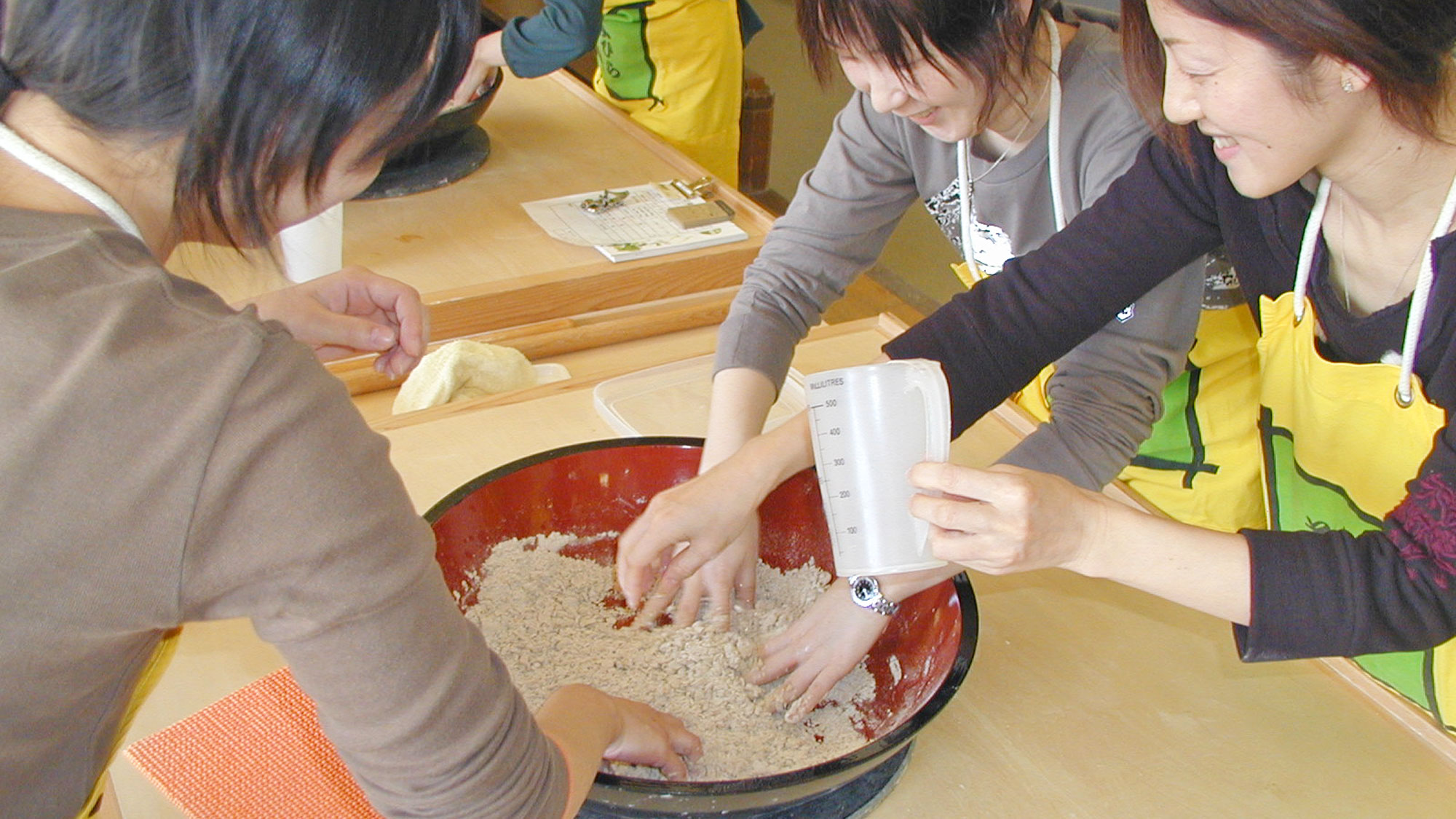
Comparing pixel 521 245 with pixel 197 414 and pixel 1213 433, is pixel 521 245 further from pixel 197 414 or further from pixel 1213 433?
pixel 197 414

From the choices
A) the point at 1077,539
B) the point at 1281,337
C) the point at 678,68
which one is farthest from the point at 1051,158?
the point at 678,68

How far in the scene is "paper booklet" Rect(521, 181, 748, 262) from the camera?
1840mm

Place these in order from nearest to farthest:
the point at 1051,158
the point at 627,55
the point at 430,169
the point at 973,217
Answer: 1. the point at 1051,158
2. the point at 973,217
3. the point at 430,169
4. the point at 627,55

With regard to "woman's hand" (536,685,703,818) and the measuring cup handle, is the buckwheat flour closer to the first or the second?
"woman's hand" (536,685,703,818)

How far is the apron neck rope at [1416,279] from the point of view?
3.04ft

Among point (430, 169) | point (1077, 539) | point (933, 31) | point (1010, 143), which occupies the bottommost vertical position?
point (430, 169)

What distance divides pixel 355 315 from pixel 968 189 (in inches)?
26.6

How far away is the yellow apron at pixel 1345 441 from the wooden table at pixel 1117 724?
5.1 inches

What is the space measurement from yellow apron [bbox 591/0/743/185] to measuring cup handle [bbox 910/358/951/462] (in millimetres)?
1851

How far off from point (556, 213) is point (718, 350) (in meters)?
0.72

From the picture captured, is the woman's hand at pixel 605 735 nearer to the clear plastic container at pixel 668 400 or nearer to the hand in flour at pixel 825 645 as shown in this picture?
the hand in flour at pixel 825 645

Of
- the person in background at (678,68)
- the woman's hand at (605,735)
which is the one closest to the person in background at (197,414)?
the woman's hand at (605,735)

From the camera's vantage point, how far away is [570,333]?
1589mm

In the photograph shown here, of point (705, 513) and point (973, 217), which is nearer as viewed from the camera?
point (705, 513)
